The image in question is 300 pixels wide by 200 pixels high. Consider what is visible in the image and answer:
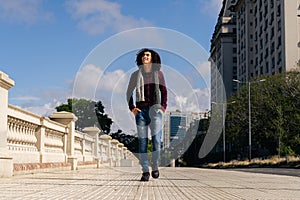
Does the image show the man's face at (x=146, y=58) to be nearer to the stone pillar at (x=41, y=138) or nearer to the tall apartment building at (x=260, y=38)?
the stone pillar at (x=41, y=138)

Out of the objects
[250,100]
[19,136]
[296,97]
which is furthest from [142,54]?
[250,100]

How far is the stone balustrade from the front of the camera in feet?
29.6

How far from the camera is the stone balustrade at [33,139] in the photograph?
9023 mm

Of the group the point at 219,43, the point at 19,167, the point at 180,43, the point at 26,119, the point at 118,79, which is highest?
the point at 219,43

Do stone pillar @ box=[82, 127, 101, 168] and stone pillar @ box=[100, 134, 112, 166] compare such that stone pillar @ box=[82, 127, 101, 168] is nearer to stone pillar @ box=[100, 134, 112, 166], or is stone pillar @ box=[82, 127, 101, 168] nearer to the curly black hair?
stone pillar @ box=[100, 134, 112, 166]

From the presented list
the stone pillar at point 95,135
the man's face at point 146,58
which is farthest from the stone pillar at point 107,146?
the man's face at point 146,58

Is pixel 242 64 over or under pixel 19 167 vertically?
over

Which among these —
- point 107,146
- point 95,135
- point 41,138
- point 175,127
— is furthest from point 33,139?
point 107,146

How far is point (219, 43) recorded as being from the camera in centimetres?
11481

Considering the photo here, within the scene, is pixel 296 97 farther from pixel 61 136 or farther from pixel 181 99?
pixel 181 99

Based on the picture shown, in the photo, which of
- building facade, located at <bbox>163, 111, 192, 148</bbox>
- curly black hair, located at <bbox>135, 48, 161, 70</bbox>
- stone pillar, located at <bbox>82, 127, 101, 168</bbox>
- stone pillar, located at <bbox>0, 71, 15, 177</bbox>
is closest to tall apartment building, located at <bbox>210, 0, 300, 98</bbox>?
stone pillar, located at <bbox>82, 127, 101, 168</bbox>

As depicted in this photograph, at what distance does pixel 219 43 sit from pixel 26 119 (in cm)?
10625

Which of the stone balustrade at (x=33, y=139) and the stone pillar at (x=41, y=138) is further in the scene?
the stone pillar at (x=41, y=138)

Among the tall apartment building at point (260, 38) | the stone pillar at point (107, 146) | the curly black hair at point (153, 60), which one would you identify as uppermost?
the tall apartment building at point (260, 38)
